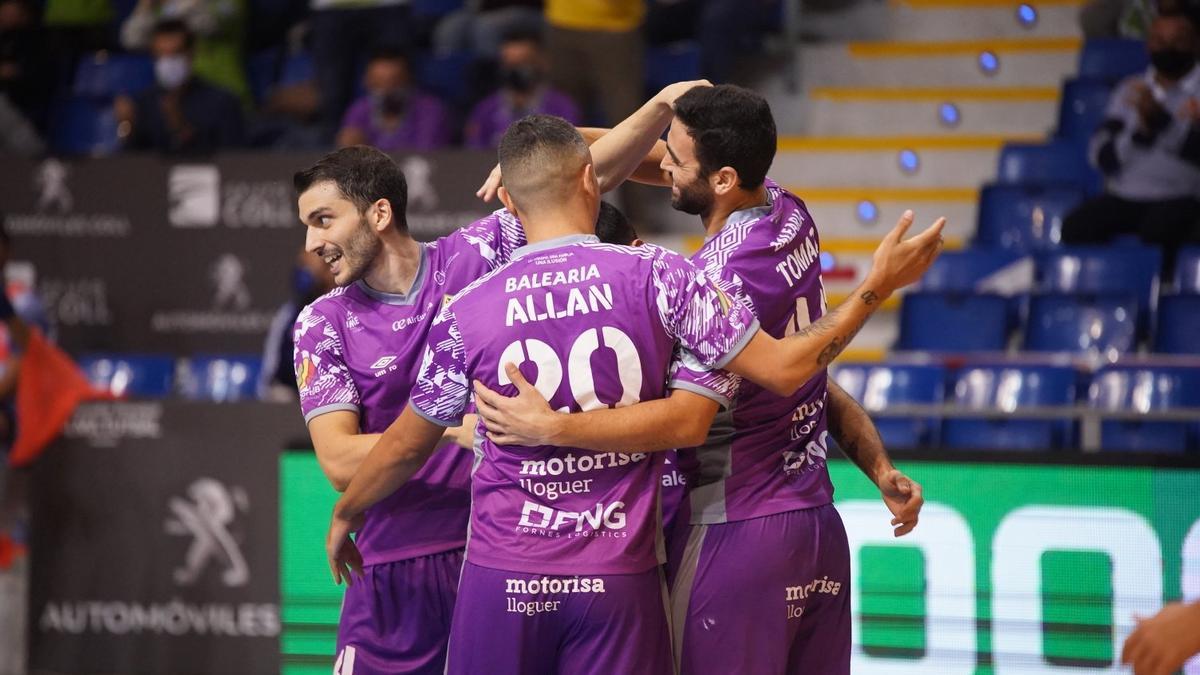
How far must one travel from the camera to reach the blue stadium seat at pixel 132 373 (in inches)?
418

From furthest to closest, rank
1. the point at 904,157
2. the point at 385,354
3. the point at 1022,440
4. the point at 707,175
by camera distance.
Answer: the point at 904,157, the point at 1022,440, the point at 385,354, the point at 707,175

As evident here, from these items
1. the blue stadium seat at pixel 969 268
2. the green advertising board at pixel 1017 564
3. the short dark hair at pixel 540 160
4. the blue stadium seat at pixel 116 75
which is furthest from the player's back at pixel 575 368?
the blue stadium seat at pixel 116 75

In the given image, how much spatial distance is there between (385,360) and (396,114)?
658 centimetres

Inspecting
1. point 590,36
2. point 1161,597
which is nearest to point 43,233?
point 590,36

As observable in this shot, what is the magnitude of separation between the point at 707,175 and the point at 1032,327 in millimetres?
5641

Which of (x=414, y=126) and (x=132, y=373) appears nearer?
(x=132, y=373)

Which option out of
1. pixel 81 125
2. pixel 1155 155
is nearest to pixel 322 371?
pixel 1155 155

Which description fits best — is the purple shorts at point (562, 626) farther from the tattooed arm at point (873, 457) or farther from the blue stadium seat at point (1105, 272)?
the blue stadium seat at point (1105, 272)

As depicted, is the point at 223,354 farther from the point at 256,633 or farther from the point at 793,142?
the point at 793,142

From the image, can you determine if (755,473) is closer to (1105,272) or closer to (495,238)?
(495,238)

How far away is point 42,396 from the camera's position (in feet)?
29.2

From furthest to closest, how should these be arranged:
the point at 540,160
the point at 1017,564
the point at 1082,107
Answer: the point at 1082,107
the point at 1017,564
the point at 540,160

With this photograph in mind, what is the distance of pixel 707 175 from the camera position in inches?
172

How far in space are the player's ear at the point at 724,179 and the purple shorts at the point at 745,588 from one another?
902mm
